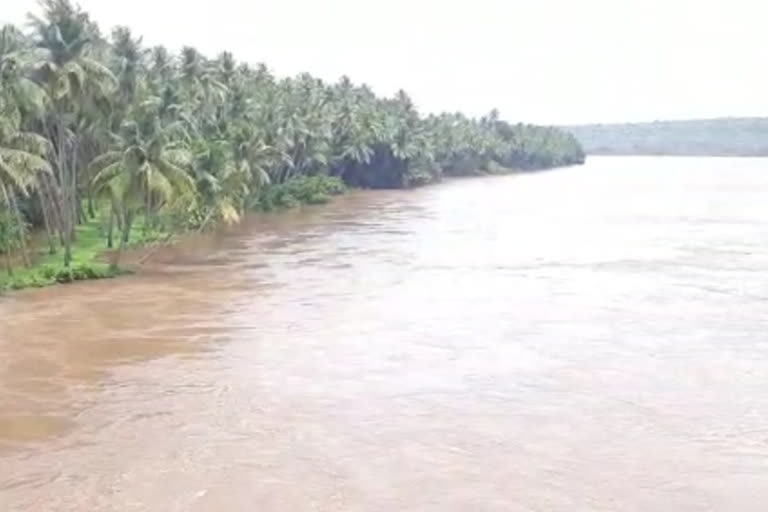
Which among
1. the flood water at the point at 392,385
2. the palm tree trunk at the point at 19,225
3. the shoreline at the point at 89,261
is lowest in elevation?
the flood water at the point at 392,385

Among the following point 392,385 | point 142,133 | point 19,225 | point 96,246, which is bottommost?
point 392,385

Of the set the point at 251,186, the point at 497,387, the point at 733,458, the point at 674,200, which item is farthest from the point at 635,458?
the point at 674,200

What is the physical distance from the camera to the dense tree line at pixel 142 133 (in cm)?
3189

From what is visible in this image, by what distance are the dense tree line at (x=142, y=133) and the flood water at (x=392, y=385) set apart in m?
3.58

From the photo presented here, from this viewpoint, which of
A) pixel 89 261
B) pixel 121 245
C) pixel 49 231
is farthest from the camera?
pixel 49 231

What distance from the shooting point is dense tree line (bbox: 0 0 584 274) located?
31891 mm

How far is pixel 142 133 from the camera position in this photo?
33.5 metres

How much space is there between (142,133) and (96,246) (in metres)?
7.68

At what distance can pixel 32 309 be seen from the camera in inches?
1059

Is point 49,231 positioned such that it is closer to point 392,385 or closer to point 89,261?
point 89,261

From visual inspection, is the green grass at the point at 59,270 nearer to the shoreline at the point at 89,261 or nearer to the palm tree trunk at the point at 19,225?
the shoreline at the point at 89,261

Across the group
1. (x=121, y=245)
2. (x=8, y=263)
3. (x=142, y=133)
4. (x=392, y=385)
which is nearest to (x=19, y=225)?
(x=8, y=263)

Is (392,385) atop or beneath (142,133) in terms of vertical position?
beneath

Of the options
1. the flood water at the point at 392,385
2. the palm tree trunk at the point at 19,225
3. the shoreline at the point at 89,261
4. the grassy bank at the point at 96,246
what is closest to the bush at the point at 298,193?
the grassy bank at the point at 96,246
